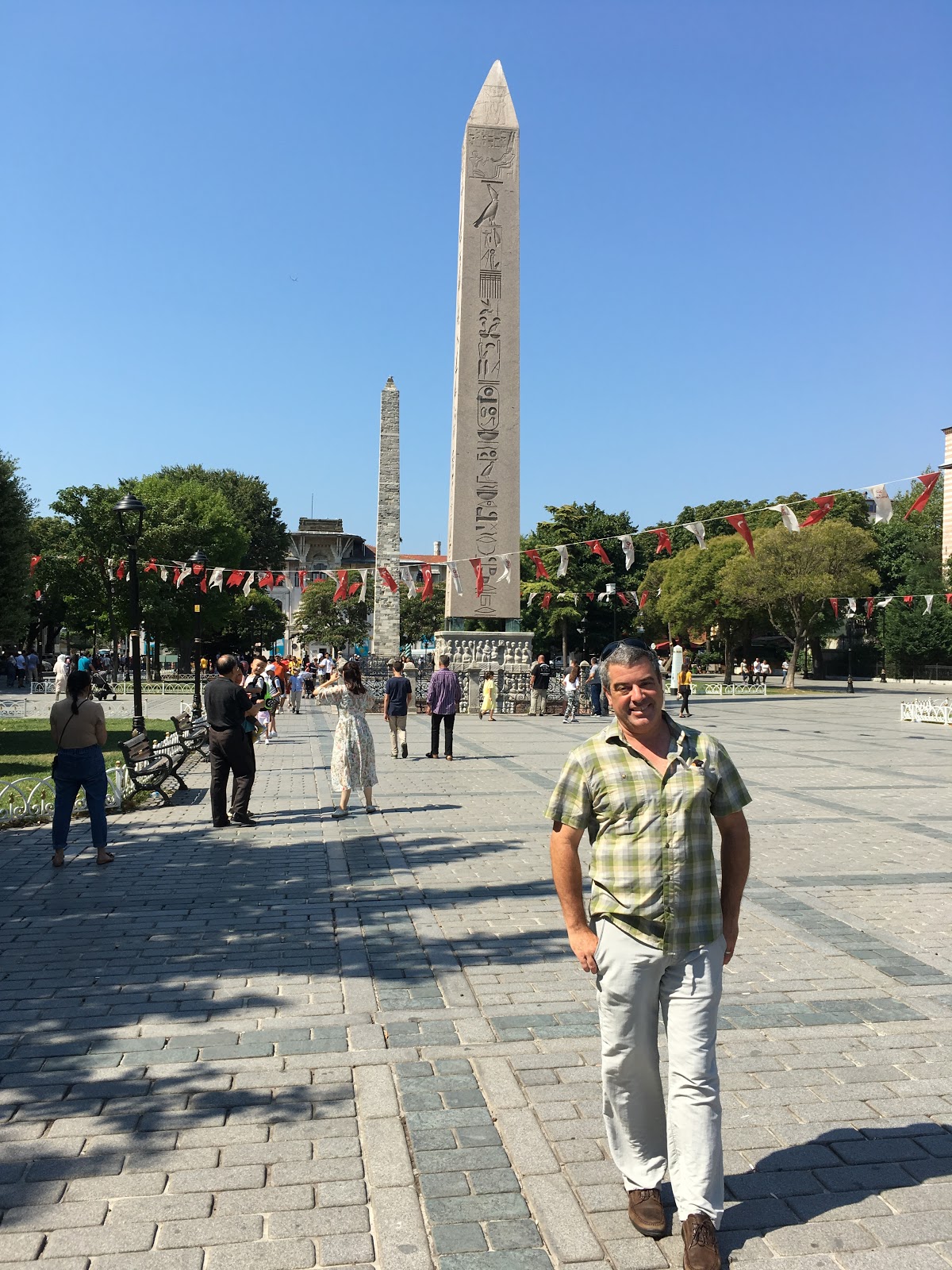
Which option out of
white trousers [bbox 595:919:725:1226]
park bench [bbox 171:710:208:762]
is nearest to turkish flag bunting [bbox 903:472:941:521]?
park bench [bbox 171:710:208:762]

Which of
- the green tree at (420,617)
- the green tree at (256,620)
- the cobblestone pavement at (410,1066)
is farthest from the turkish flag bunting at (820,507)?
the green tree at (420,617)

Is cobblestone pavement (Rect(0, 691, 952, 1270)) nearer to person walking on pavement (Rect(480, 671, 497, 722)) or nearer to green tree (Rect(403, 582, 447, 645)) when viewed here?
person walking on pavement (Rect(480, 671, 497, 722))

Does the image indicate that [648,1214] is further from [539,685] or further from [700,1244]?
[539,685]

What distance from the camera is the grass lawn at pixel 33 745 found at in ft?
51.4

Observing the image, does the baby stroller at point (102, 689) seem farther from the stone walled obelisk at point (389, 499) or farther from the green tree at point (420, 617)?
the green tree at point (420, 617)

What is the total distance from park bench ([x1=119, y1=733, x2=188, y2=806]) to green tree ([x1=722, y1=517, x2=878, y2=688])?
106 feet

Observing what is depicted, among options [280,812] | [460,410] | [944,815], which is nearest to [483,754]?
[280,812]

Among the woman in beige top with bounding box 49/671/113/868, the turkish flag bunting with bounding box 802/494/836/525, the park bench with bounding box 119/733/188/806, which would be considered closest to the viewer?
the woman in beige top with bounding box 49/671/113/868

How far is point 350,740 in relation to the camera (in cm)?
1117

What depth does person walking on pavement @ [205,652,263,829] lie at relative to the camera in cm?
1052

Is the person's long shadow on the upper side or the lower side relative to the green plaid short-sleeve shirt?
lower

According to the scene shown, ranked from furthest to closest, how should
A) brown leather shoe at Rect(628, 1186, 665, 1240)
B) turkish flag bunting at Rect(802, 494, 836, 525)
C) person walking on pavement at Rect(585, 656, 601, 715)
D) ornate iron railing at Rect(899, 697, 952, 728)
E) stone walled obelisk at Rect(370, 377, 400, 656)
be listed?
stone walled obelisk at Rect(370, 377, 400, 656), person walking on pavement at Rect(585, 656, 601, 715), ornate iron railing at Rect(899, 697, 952, 728), turkish flag bunting at Rect(802, 494, 836, 525), brown leather shoe at Rect(628, 1186, 665, 1240)

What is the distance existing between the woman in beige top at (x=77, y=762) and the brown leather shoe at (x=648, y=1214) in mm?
6241

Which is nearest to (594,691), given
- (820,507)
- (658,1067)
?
(820,507)
